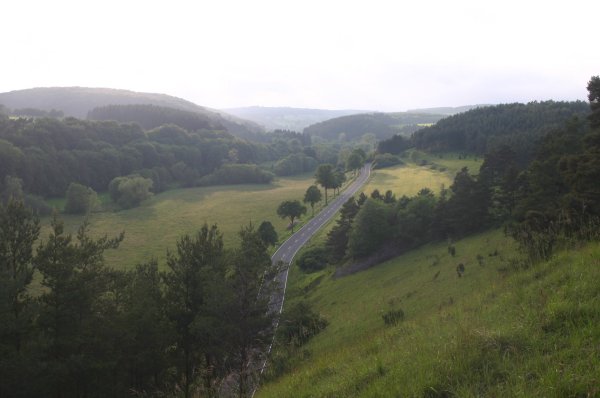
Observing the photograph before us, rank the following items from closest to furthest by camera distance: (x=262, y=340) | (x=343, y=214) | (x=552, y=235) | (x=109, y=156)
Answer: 1. (x=552, y=235)
2. (x=262, y=340)
3. (x=343, y=214)
4. (x=109, y=156)

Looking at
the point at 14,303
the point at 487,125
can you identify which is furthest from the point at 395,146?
the point at 14,303

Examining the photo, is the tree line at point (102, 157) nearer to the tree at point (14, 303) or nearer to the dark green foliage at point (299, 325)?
the tree at point (14, 303)

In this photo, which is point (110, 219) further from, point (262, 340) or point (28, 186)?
point (262, 340)

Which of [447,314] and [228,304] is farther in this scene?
[228,304]

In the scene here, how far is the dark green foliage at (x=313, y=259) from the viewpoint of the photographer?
59469 millimetres

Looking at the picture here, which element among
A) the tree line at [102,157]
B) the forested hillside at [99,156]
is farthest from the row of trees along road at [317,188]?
the forested hillside at [99,156]

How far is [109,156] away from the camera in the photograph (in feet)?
444

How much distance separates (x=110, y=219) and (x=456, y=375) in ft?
352

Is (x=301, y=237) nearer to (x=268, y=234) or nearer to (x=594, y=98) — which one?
(x=268, y=234)

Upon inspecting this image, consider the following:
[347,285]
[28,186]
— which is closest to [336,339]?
[347,285]

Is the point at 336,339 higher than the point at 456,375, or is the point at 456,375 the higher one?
the point at 456,375

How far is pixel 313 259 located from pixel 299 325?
35690 millimetres

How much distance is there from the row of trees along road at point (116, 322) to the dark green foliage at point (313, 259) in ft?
111

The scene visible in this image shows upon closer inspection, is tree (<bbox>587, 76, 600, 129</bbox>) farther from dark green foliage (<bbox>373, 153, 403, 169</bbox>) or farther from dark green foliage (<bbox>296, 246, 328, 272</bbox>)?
dark green foliage (<bbox>373, 153, 403, 169</bbox>)
